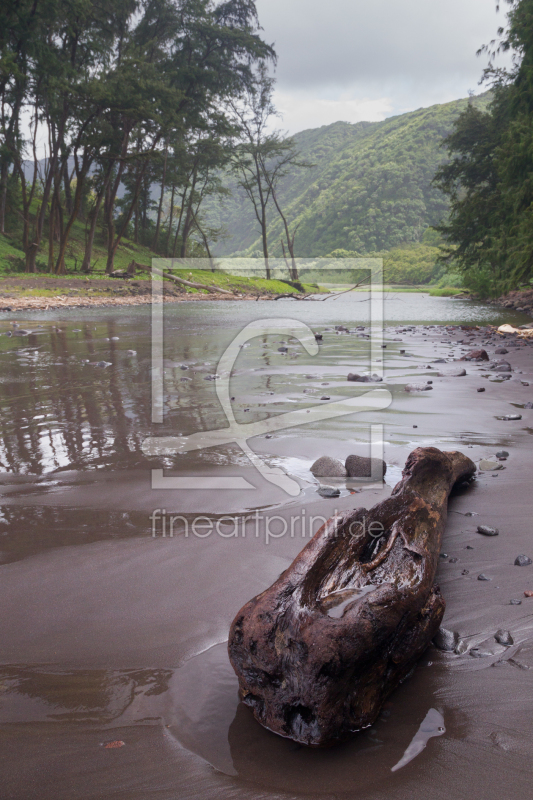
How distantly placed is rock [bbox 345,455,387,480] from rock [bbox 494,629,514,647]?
144 centimetres

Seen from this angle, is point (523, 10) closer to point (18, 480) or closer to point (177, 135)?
point (18, 480)

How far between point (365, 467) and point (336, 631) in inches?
72.6

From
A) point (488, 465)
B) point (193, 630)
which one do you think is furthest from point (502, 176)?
point (193, 630)

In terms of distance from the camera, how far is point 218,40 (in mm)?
36094

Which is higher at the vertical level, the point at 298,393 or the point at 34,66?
the point at 34,66

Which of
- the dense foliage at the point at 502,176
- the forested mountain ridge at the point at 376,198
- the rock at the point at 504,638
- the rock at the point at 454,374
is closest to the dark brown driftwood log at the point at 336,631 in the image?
the rock at the point at 504,638

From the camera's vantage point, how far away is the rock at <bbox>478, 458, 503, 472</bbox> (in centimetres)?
326

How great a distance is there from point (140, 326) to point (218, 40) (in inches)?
1213

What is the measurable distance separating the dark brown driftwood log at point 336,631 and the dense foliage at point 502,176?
1356cm

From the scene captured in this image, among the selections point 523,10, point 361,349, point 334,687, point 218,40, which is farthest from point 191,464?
point 218,40

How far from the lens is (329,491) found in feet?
9.87

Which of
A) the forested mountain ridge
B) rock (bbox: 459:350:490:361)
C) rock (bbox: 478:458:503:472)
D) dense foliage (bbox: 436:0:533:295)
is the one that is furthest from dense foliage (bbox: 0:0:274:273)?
the forested mountain ridge

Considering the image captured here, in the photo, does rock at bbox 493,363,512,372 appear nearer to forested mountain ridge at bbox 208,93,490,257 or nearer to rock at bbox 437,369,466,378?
rock at bbox 437,369,466,378

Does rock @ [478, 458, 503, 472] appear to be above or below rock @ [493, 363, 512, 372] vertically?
below
